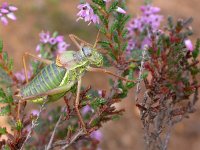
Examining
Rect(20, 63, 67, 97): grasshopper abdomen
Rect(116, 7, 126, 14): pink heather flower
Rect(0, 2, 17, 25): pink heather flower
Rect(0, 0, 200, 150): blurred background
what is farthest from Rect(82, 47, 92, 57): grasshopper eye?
Rect(0, 0, 200, 150): blurred background

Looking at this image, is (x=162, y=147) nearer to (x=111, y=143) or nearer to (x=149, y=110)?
(x=149, y=110)

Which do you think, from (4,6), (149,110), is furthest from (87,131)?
(4,6)

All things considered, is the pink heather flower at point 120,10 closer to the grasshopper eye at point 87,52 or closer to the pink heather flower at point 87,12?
the pink heather flower at point 87,12

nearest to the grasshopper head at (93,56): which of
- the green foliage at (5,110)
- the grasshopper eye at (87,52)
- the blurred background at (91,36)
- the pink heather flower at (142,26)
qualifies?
the grasshopper eye at (87,52)

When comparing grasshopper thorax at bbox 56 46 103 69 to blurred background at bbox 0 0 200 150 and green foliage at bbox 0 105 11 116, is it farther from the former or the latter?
blurred background at bbox 0 0 200 150

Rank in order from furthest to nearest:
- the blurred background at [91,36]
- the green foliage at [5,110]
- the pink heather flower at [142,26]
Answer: the blurred background at [91,36]
the pink heather flower at [142,26]
the green foliage at [5,110]
